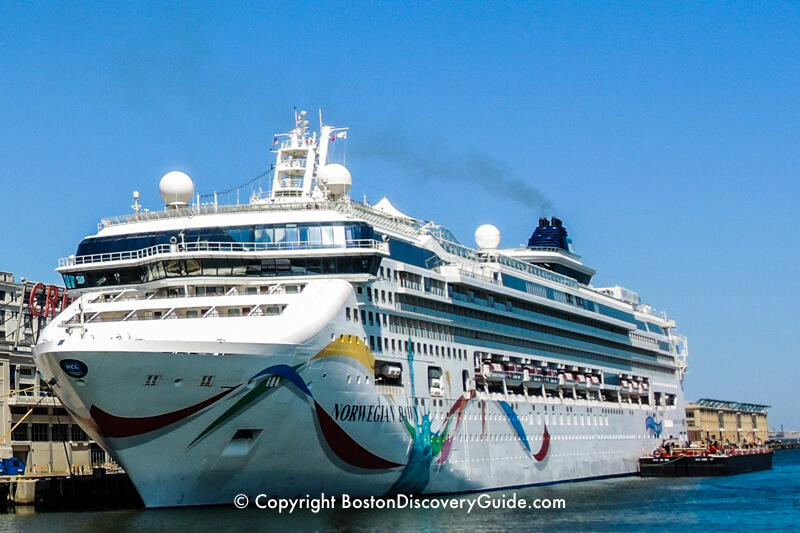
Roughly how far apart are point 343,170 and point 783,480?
39.2m

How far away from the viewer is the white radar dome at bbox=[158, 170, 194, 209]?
46781 millimetres

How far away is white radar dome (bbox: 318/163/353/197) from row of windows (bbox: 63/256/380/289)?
5763mm

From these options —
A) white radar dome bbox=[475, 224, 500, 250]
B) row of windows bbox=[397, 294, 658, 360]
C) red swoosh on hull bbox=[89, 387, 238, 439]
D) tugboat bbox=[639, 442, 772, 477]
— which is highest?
white radar dome bbox=[475, 224, 500, 250]

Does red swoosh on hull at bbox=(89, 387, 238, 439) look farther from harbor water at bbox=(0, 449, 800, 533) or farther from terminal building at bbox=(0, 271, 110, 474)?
terminal building at bbox=(0, 271, 110, 474)

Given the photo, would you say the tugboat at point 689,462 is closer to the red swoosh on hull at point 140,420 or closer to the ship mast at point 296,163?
the ship mast at point 296,163

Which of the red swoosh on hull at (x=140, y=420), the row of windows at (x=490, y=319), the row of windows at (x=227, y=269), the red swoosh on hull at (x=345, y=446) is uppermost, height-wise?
the row of windows at (x=227, y=269)

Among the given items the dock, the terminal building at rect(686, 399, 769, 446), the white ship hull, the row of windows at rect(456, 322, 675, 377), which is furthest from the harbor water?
the terminal building at rect(686, 399, 769, 446)

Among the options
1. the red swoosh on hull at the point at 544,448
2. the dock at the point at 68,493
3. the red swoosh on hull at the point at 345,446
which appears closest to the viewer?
the red swoosh on hull at the point at 345,446

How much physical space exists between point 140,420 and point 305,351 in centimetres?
576

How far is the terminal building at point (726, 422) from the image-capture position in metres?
120

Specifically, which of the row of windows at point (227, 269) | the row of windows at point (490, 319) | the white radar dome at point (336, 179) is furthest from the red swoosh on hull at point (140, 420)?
the white radar dome at point (336, 179)

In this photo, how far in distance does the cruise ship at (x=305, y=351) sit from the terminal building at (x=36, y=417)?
17.9m

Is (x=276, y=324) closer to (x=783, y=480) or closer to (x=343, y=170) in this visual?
(x=343, y=170)

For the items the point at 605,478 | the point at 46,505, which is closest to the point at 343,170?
the point at 46,505
